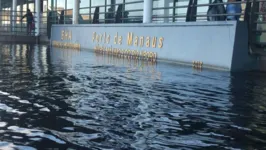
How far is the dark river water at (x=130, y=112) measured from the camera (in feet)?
14.5

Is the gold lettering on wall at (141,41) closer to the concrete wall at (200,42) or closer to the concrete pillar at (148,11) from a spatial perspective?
the concrete wall at (200,42)

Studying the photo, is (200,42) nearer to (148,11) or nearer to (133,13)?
(148,11)

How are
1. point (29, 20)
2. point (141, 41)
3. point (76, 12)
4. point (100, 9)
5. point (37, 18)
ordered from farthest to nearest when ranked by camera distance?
1. point (37, 18)
2. point (29, 20)
3. point (76, 12)
4. point (100, 9)
5. point (141, 41)

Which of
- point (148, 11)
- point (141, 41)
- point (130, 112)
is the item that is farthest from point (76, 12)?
point (130, 112)

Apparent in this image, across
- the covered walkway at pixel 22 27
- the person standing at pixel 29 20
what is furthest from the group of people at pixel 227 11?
the person standing at pixel 29 20

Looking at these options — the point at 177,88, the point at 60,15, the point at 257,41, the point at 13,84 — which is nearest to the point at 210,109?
the point at 177,88

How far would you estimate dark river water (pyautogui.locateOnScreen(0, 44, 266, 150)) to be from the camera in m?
4.41

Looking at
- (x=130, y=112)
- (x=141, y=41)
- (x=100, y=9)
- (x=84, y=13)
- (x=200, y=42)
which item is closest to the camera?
(x=130, y=112)

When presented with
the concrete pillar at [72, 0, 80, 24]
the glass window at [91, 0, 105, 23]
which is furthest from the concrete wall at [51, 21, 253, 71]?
the concrete pillar at [72, 0, 80, 24]

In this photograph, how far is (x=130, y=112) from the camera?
5.83 meters

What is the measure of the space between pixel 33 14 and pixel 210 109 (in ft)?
97.6

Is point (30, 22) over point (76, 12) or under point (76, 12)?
under

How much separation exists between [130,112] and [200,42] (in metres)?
7.58

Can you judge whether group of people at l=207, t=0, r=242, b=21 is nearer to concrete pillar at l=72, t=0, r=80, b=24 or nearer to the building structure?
the building structure
